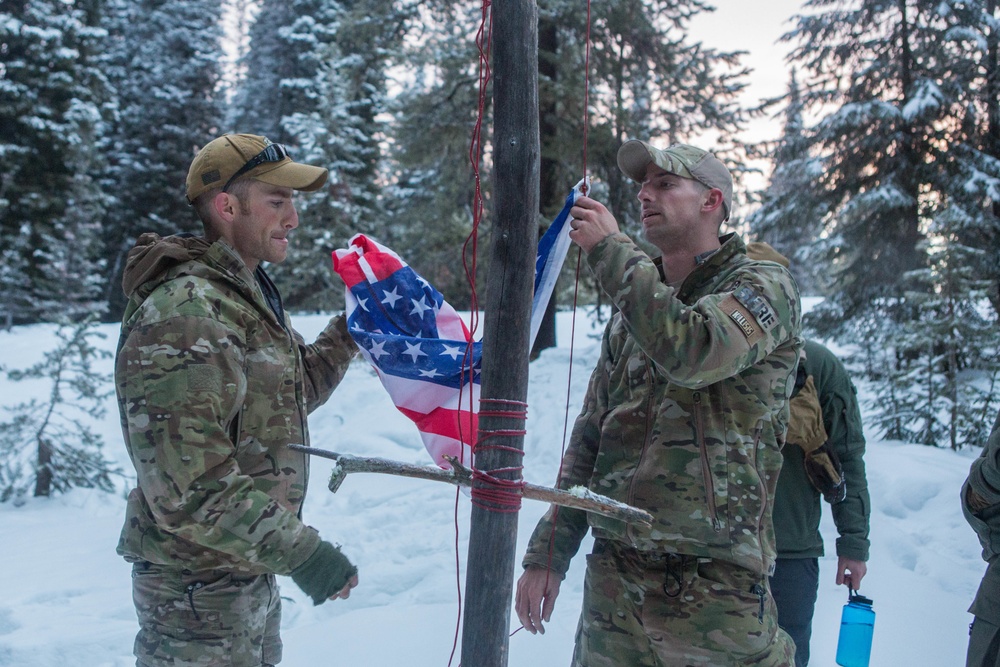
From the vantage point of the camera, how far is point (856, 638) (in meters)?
3.25

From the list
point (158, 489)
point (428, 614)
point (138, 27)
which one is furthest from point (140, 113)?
point (158, 489)

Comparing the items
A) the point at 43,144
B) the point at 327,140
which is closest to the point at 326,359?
the point at 327,140

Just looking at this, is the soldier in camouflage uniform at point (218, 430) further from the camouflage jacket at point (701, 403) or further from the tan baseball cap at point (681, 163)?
the tan baseball cap at point (681, 163)

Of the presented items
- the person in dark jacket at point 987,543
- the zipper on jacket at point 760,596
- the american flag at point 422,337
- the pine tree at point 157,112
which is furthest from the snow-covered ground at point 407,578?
the pine tree at point 157,112

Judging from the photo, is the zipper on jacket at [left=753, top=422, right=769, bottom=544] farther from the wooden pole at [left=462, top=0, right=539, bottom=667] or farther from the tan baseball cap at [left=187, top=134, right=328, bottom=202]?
the tan baseball cap at [left=187, top=134, right=328, bottom=202]

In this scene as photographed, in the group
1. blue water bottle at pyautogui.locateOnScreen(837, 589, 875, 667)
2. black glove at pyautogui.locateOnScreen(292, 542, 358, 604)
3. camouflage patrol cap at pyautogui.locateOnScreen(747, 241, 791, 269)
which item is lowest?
blue water bottle at pyautogui.locateOnScreen(837, 589, 875, 667)

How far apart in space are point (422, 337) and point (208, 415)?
3.86ft

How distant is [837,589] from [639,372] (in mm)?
3667

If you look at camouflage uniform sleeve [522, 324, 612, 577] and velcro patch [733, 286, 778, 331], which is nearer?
velcro patch [733, 286, 778, 331]

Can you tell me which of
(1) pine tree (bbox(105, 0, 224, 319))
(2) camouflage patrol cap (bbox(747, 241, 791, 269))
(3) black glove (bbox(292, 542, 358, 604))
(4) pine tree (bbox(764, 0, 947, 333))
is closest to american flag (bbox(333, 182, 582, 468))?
(3) black glove (bbox(292, 542, 358, 604))

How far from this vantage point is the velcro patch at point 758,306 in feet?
7.46

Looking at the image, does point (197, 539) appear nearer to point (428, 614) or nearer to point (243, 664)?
point (243, 664)

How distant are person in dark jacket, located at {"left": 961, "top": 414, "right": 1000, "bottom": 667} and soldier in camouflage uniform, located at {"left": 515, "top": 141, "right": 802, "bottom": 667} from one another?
2.45 ft

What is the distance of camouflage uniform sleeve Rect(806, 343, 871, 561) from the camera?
11.8 feet
